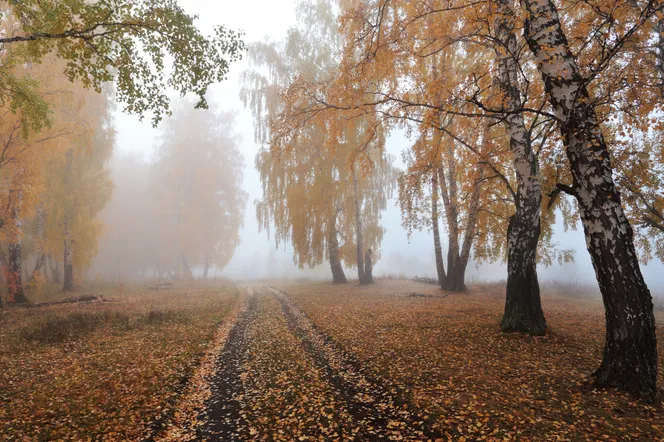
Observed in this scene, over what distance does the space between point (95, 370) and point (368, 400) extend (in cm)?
537

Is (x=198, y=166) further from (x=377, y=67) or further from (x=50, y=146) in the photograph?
(x=377, y=67)

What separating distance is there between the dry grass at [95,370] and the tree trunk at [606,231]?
659 centimetres

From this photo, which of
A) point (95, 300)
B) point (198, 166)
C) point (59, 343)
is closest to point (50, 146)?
point (95, 300)

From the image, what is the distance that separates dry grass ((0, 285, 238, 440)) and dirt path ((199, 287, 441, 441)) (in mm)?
850

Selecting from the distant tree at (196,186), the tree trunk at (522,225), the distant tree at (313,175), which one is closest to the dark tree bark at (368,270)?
the distant tree at (313,175)

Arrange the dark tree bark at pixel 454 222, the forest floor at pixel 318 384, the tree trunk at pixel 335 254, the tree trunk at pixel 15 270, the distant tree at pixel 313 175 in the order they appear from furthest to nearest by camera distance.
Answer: the tree trunk at pixel 335 254 → the distant tree at pixel 313 175 → the dark tree bark at pixel 454 222 → the tree trunk at pixel 15 270 → the forest floor at pixel 318 384

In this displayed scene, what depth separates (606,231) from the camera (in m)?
4.75

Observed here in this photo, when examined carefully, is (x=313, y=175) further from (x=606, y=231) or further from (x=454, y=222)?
(x=606, y=231)

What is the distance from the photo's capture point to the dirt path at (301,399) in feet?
13.7

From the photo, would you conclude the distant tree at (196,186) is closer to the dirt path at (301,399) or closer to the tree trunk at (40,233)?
the tree trunk at (40,233)

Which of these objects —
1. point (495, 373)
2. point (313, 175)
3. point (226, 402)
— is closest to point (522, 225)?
point (495, 373)

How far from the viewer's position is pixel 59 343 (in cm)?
834

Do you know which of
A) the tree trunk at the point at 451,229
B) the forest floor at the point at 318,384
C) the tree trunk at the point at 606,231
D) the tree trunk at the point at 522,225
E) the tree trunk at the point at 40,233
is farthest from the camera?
the tree trunk at the point at 40,233

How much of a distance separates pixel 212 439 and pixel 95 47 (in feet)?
22.7
